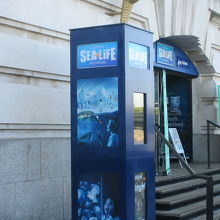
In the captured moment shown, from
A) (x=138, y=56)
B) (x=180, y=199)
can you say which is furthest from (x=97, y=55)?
(x=180, y=199)

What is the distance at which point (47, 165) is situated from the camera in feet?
24.5

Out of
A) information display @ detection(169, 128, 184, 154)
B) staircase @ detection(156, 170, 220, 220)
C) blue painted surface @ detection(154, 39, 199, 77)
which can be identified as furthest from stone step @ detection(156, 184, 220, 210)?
blue painted surface @ detection(154, 39, 199, 77)

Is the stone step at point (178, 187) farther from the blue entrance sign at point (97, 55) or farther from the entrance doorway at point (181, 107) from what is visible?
the entrance doorway at point (181, 107)

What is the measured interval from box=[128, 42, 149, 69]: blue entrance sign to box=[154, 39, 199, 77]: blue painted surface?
5.18m

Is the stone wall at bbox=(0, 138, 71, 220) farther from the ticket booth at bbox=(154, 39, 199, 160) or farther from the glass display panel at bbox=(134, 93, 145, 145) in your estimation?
the ticket booth at bbox=(154, 39, 199, 160)

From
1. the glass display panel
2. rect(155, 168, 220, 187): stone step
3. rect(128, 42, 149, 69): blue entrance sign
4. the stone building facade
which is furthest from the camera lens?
rect(155, 168, 220, 187): stone step

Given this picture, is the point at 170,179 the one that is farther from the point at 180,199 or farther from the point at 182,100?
the point at 182,100

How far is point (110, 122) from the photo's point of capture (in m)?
5.96

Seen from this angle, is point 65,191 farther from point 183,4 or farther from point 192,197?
point 183,4

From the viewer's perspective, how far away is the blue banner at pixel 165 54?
11.7 m

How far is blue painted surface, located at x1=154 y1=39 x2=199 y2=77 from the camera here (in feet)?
38.3

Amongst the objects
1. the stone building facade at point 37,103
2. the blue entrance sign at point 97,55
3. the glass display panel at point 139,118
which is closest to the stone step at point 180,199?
the stone building facade at point 37,103

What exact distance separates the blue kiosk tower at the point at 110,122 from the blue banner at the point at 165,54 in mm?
5418

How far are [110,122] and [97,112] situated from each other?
0.20 metres
